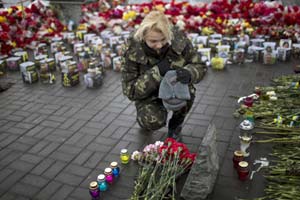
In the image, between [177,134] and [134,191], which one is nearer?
[134,191]

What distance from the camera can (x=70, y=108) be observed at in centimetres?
514

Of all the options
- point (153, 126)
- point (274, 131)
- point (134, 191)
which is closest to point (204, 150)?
point (134, 191)

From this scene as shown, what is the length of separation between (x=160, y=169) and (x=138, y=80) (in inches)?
39.5

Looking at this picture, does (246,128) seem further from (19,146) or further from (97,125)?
(19,146)

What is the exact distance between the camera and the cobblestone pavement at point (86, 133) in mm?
3461

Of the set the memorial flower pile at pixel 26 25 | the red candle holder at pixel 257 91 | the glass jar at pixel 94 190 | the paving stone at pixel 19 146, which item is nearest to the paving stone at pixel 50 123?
the paving stone at pixel 19 146

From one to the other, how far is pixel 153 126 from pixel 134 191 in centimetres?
97

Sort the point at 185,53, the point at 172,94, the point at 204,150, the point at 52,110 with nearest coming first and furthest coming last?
the point at 204,150 → the point at 172,94 → the point at 185,53 → the point at 52,110

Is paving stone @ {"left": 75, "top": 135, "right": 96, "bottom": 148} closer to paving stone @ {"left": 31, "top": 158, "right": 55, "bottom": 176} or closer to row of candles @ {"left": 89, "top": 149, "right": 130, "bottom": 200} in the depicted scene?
paving stone @ {"left": 31, "top": 158, "right": 55, "bottom": 176}

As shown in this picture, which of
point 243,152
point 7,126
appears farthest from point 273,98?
point 7,126

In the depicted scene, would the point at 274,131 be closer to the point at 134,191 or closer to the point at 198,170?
the point at 198,170

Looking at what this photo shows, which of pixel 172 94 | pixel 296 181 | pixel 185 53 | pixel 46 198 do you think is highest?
pixel 185 53

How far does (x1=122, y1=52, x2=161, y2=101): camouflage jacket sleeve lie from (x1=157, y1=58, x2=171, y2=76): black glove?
0.15 ft

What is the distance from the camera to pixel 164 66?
3.72 meters
